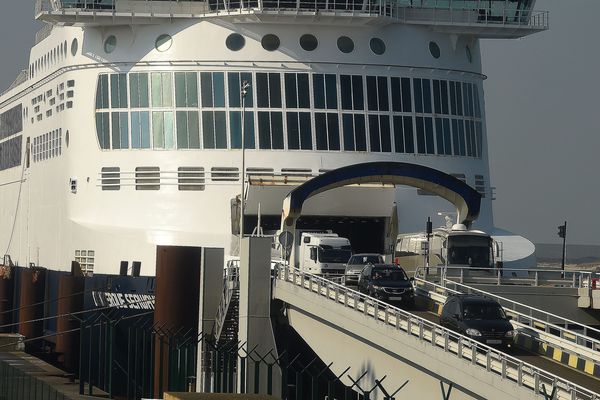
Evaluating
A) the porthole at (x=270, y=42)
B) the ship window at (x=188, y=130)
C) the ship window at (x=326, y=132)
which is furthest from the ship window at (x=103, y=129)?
the ship window at (x=326, y=132)

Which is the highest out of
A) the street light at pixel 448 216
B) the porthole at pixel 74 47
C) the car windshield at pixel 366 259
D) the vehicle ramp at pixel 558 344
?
the porthole at pixel 74 47

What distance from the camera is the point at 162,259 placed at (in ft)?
164

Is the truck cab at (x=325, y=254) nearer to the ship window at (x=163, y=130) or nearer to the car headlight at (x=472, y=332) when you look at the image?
the ship window at (x=163, y=130)

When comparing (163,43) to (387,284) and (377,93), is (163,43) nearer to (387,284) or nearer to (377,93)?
(377,93)

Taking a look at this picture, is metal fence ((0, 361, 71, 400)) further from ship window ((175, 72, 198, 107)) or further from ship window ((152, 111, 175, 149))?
ship window ((175, 72, 198, 107))

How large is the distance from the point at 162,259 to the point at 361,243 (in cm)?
1767

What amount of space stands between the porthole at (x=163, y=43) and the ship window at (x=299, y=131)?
5.41 metres

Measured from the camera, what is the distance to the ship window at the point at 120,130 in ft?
211

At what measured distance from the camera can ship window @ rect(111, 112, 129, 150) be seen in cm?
6419

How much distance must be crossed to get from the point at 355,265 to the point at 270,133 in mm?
13282

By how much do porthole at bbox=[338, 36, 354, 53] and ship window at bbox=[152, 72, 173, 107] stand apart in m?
6.81

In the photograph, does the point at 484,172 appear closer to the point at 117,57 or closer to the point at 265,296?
the point at 117,57

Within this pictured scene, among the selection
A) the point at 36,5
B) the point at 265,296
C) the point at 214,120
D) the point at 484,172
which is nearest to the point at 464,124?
the point at 484,172

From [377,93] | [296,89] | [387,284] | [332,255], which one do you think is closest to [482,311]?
[387,284]
